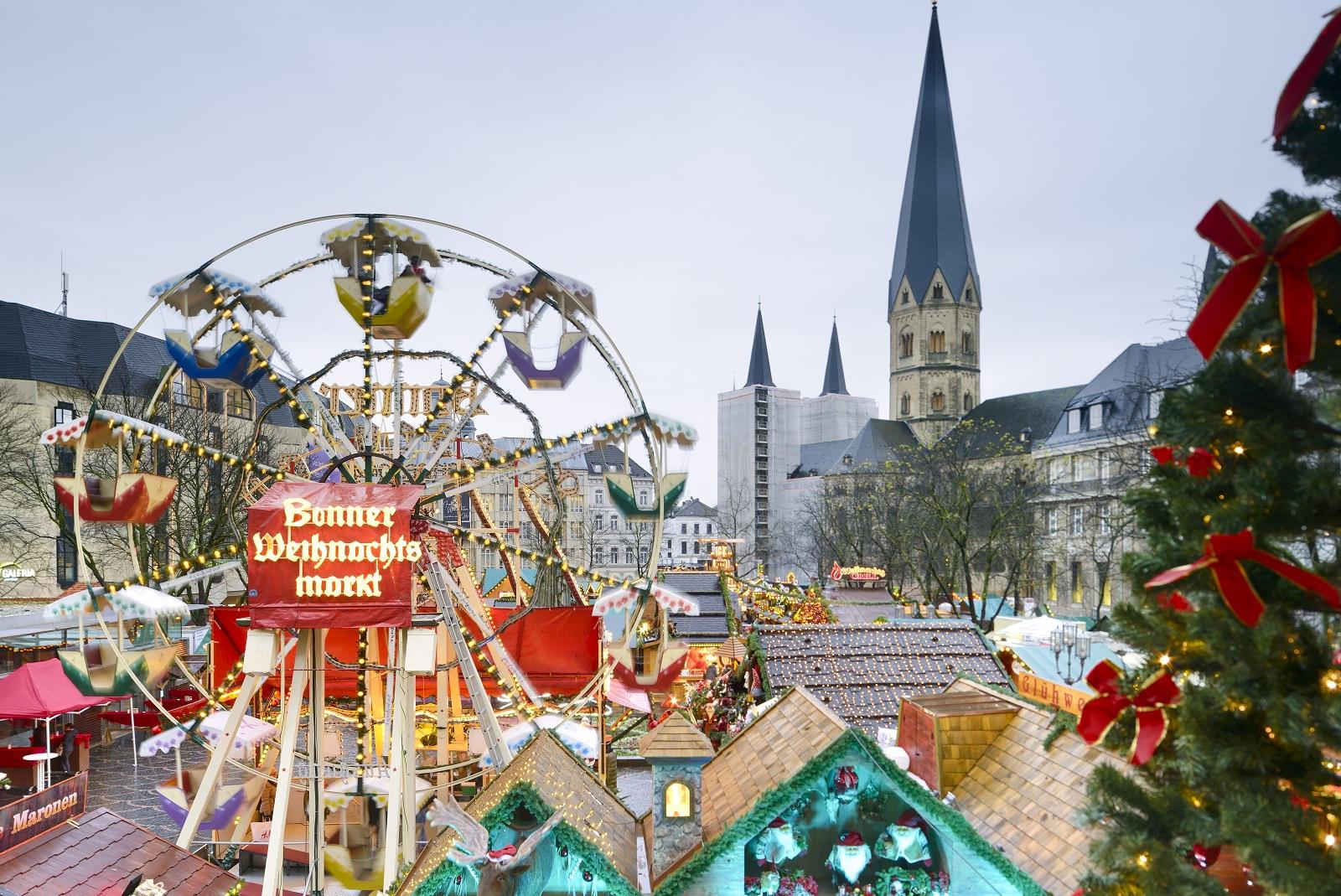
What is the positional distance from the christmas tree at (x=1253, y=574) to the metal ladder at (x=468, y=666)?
22.7ft

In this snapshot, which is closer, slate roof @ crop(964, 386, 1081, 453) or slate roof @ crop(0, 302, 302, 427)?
slate roof @ crop(0, 302, 302, 427)

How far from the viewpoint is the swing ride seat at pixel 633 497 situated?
9.82 meters

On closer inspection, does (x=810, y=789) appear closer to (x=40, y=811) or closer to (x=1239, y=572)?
(x=1239, y=572)

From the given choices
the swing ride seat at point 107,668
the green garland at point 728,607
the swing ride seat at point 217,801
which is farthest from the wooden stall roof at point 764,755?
the green garland at point 728,607

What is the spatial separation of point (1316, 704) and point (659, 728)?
16.4 feet

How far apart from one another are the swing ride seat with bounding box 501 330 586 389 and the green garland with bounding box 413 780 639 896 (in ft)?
15.3

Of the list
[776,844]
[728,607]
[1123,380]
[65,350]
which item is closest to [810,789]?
[776,844]

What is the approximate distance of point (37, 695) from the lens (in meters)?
16.3

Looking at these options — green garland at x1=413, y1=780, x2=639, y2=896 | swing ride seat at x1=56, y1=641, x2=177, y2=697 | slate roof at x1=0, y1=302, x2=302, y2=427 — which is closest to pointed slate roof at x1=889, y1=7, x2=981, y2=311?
slate roof at x1=0, y1=302, x2=302, y2=427

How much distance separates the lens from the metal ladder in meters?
10.0

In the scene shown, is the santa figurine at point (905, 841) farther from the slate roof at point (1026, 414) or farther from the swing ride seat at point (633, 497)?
the slate roof at point (1026, 414)

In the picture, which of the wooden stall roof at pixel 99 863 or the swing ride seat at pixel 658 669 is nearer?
the wooden stall roof at pixel 99 863

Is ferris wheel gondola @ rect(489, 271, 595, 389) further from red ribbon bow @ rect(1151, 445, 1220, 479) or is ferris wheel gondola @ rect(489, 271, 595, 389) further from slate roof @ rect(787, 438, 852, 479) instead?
slate roof @ rect(787, 438, 852, 479)

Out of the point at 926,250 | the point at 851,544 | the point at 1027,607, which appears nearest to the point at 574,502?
the point at 851,544
